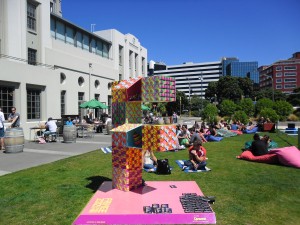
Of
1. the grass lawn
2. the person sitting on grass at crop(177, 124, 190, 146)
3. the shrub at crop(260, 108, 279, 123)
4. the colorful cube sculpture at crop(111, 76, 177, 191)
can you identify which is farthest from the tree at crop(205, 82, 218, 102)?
the colorful cube sculpture at crop(111, 76, 177, 191)

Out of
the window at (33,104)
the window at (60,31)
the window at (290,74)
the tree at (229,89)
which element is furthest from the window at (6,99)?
the window at (290,74)

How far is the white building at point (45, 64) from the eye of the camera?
1669 centimetres

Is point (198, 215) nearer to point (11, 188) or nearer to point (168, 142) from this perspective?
point (168, 142)

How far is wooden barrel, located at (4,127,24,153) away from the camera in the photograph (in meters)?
11.4

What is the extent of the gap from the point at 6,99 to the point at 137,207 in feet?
47.0

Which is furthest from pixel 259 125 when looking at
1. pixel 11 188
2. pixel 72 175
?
pixel 11 188

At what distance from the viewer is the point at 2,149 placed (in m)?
12.6

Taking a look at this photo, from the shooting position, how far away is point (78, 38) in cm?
2736

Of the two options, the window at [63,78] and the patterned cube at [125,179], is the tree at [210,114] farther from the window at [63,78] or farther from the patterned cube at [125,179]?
the patterned cube at [125,179]

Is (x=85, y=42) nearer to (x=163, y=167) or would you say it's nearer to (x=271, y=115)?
(x=271, y=115)

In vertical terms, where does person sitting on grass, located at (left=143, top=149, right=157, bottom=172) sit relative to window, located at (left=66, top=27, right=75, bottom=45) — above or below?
below

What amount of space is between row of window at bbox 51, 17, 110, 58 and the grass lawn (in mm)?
18045

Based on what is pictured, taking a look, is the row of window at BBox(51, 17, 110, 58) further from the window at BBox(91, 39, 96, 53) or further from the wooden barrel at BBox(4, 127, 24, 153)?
the wooden barrel at BBox(4, 127, 24, 153)

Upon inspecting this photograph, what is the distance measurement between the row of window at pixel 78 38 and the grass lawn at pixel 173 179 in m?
18.0
